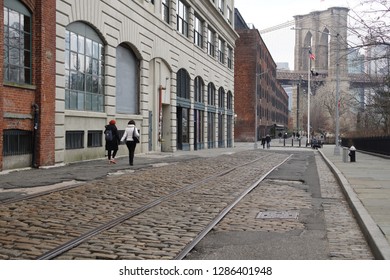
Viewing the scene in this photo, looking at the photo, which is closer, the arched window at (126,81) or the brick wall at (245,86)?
the arched window at (126,81)

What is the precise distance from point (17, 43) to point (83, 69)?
4.61 metres

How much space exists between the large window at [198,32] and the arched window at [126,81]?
1221cm

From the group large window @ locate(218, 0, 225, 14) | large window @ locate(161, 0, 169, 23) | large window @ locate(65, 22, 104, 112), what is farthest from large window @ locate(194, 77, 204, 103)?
large window @ locate(65, 22, 104, 112)

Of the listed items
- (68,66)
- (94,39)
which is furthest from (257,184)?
(94,39)

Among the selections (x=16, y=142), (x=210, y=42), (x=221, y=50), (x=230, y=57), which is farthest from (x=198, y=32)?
(x=16, y=142)

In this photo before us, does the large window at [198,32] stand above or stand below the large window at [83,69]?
above

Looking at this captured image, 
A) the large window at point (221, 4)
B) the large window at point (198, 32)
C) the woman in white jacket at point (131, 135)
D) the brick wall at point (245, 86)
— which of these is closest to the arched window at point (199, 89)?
the large window at point (198, 32)

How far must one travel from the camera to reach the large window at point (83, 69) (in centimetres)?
1783

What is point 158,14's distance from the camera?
27031 millimetres

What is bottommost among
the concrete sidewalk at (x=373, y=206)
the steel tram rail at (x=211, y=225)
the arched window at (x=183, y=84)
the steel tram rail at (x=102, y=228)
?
the steel tram rail at (x=211, y=225)

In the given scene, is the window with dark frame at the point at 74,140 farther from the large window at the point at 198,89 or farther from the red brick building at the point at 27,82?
the large window at the point at 198,89

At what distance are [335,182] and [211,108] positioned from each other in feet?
88.8

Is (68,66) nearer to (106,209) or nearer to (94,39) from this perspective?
(94,39)

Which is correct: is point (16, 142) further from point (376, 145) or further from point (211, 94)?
point (211, 94)
